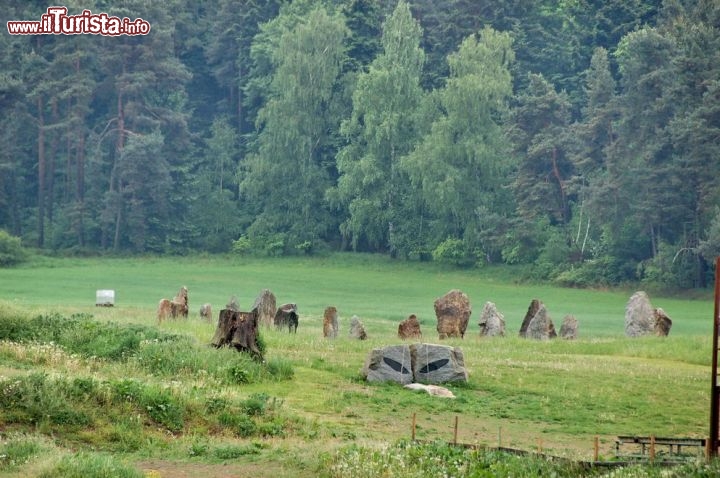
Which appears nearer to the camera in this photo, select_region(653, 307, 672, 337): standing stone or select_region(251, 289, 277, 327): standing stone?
select_region(251, 289, 277, 327): standing stone

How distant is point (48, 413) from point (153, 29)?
7497 centimetres

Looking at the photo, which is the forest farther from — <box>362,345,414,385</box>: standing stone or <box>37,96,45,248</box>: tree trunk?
<box>362,345,414,385</box>: standing stone

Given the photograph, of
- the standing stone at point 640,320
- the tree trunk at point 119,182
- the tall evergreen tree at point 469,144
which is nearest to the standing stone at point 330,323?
the standing stone at point 640,320

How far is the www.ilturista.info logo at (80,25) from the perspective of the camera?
90750 mm

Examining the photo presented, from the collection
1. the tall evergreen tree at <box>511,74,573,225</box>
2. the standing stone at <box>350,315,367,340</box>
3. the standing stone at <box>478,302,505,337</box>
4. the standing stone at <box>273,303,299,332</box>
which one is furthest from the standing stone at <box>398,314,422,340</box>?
the tall evergreen tree at <box>511,74,573,225</box>

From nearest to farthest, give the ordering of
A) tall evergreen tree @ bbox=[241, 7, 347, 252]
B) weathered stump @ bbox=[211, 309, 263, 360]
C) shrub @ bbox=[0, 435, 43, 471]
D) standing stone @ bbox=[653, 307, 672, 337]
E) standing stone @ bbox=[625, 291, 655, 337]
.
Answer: shrub @ bbox=[0, 435, 43, 471] → weathered stump @ bbox=[211, 309, 263, 360] → standing stone @ bbox=[653, 307, 672, 337] → standing stone @ bbox=[625, 291, 655, 337] → tall evergreen tree @ bbox=[241, 7, 347, 252]

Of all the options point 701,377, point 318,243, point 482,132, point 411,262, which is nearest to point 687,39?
point 482,132

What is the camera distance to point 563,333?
4403 cm

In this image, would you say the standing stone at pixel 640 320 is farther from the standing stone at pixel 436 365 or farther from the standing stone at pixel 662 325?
the standing stone at pixel 436 365

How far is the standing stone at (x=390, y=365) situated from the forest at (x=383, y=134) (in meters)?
47.2

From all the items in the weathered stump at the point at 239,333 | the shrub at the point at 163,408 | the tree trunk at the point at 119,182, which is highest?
the tree trunk at the point at 119,182

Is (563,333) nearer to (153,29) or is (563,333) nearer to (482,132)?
(482,132)

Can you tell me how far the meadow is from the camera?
20.6 metres

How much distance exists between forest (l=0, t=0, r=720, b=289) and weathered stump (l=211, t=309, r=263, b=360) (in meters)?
48.4
